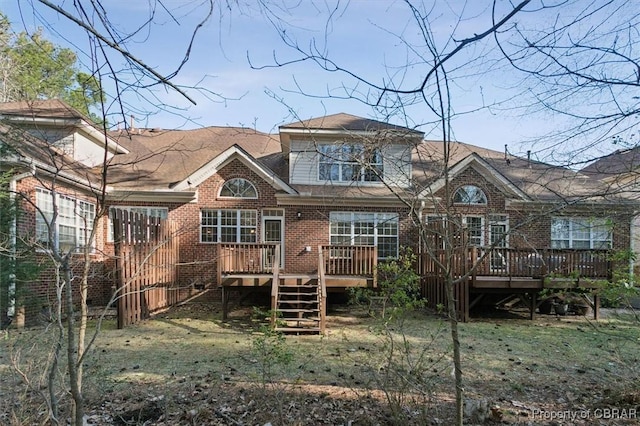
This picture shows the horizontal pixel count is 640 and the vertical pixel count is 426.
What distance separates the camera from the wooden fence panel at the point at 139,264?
8562 millimetres

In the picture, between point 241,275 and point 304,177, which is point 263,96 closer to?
point 241,275

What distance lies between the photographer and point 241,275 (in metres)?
10.2

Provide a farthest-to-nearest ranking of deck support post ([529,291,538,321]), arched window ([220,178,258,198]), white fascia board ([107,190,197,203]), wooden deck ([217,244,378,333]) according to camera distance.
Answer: arched window ([220,178,258,198]) → white fascia board ([107,190,197,203]) → deck support post ([529,291,538,321]) → wooden deck ([217,244,378,333])

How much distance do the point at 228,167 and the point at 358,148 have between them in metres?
9.40

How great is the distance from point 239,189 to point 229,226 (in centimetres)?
126

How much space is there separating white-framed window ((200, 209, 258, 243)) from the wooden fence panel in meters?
1.13

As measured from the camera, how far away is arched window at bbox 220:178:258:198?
1293cm

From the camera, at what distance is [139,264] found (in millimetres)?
8195

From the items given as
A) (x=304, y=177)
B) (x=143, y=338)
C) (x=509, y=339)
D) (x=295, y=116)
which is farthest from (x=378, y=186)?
(x=295, y=116)

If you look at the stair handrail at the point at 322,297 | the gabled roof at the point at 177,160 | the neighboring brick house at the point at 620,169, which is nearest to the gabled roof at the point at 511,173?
the neighboring brick house at the point at 620,169

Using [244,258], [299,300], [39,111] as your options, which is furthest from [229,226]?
[39,111]

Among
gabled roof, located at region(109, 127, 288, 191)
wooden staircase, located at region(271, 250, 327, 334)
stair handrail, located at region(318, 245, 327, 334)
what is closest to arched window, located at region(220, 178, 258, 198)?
gabled roof, located at region(109, 127, 288, 191)

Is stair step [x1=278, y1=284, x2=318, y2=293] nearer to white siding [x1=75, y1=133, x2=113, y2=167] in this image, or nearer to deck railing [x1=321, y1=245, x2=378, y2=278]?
deck railing [x1=321, y1=245, x2=378, y2=278]

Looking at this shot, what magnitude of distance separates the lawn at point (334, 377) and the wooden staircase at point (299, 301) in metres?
0.41
